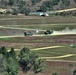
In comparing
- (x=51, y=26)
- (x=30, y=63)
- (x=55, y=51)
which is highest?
(x=30, y=63)

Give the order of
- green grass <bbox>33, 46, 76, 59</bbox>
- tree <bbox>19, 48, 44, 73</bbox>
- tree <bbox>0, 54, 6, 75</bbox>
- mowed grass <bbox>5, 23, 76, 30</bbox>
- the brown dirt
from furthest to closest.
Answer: mowed grass <bbox>5, 23, 76, 30</bbox>
green grass <bbox>33, 46, 76, 59</bbox>
the brown dirt
tree <bbox>19, 48, 44, 73</bbox>
tree <bbox>0, 54, 6, 75</bbox>

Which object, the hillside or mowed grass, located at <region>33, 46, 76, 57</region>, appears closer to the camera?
mowed grass, located at <region>33, 46, 76, 57</region>

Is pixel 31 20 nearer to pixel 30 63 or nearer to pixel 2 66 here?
pixel 30 63

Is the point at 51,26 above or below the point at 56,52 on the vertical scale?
below

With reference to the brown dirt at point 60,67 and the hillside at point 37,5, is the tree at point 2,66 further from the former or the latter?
the hillside at point 37,5

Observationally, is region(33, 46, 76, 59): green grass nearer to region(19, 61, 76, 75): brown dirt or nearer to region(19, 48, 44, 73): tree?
region(19, 61, 76, 75): brown dirt

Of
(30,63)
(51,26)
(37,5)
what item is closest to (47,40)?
(51,26)

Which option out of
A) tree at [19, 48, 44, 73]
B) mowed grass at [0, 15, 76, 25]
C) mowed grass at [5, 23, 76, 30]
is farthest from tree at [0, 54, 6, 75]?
mowed grass at [0, 15, 76, 25]

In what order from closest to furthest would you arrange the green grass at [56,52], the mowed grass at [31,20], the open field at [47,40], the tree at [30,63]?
1. the tree at [30,63]
2. the open field at [47,40]
3. the green grass at [56,52]
4. the mowed grass at [31,20]

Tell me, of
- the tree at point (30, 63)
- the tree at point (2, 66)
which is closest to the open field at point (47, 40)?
the tree at point (30, 63)

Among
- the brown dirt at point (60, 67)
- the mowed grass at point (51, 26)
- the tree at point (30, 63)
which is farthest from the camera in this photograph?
the mowed grass at point (51, 26)
